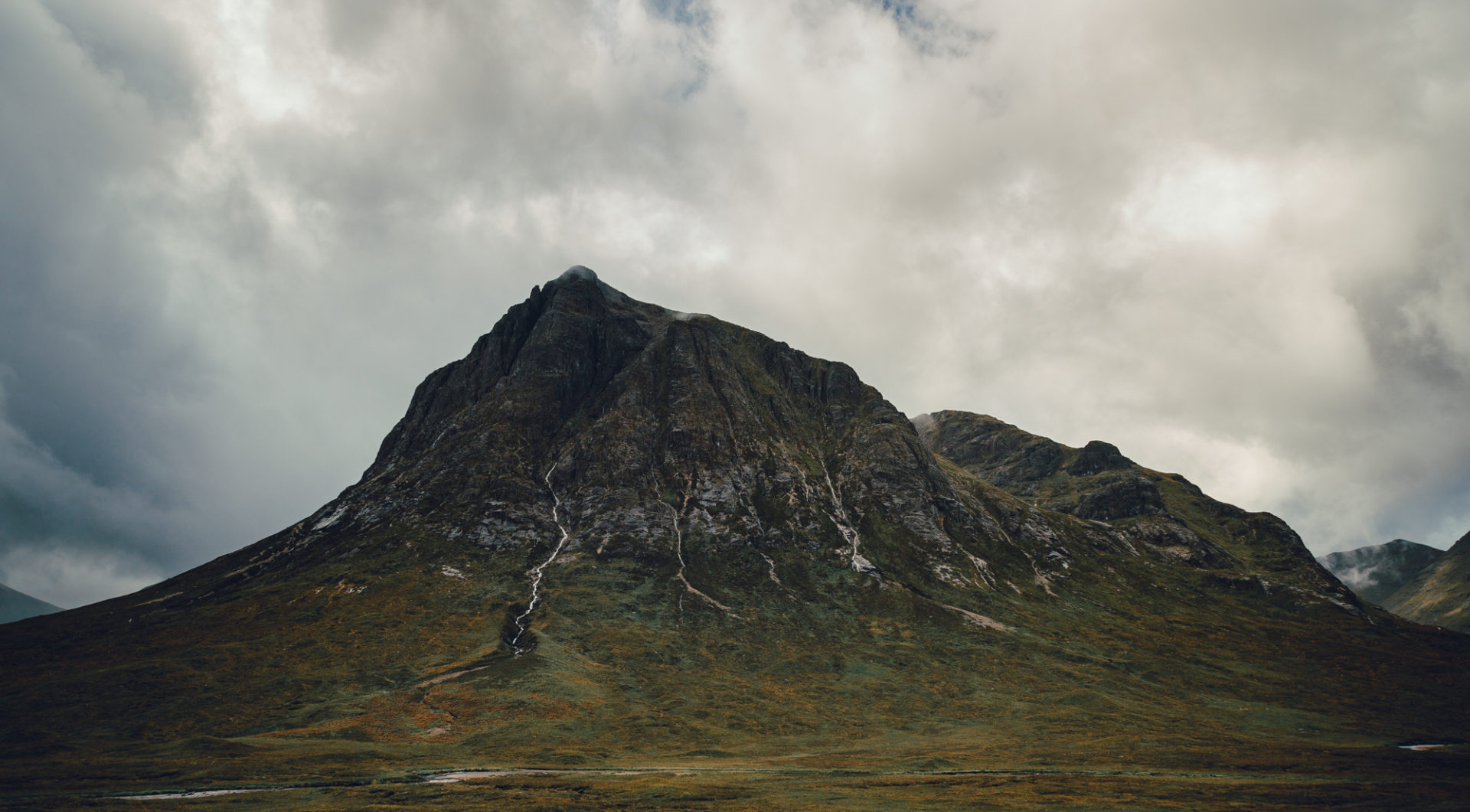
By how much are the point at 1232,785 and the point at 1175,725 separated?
214 ft

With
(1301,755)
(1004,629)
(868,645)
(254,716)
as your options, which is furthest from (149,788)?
(1004,629)

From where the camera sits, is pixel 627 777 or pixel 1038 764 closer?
pixel 627 777

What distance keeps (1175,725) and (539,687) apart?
139m

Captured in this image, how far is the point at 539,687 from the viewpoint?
136125 millimetres

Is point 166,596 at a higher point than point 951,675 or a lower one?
higher

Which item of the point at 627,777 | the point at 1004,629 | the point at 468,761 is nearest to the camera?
the point at 627,777

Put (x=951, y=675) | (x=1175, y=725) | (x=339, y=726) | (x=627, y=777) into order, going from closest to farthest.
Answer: (x=627, y=777) < (x=339, y=726) < (x=1175, y=725) < (x=951, y=675)

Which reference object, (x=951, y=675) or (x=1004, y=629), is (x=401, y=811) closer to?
(x=951, y=675)

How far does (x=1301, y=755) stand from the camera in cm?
10369

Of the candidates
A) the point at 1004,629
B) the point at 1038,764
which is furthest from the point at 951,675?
the point at 1038,764

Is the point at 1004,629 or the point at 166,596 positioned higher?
the point at 166,596

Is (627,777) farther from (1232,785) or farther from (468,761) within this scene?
(1232,785)

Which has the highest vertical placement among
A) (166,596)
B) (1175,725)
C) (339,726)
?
(166,596)

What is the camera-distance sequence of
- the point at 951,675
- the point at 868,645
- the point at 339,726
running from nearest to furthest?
the point at 339,726, the point at 951,675, the point at 868,645
